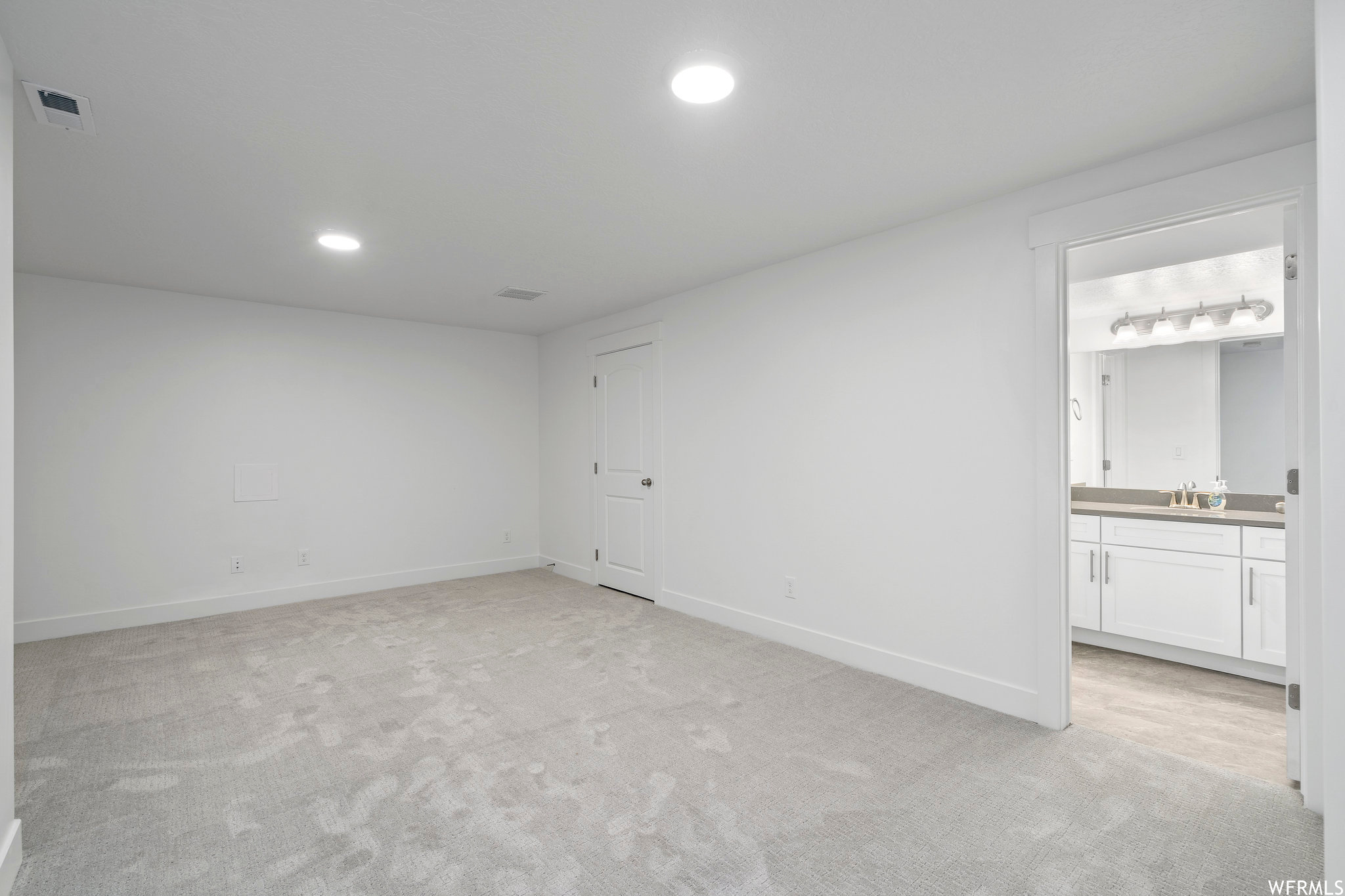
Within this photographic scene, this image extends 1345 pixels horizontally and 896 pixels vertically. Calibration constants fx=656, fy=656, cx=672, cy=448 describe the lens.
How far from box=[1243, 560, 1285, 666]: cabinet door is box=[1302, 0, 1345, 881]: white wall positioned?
269cm

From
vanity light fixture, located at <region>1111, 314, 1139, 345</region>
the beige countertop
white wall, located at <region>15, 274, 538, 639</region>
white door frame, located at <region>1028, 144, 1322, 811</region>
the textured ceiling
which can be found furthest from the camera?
vanity light fixture, located at <region>1111, 314, 1139, 345</region>

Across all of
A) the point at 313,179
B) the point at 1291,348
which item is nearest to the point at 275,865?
the point at 313,179

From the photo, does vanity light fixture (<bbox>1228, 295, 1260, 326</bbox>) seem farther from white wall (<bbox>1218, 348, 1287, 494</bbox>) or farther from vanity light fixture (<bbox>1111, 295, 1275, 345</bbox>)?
white wall (<bbox>1218, 348, 1287, 494</bbox>)

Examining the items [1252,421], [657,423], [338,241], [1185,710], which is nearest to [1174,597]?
[1185,710]

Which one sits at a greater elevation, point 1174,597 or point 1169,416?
point 1169,416

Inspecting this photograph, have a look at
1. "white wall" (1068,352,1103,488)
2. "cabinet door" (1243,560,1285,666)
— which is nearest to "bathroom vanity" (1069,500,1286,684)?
"cabinet door" (1243,560,1285,666)

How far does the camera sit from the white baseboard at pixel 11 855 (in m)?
1.71

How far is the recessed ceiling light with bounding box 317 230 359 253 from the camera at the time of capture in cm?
337

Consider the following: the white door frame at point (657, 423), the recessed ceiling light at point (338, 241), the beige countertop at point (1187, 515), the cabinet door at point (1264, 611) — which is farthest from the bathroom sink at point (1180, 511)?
the recessed ceiling light at point (338, 241)

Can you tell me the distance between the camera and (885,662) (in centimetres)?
337

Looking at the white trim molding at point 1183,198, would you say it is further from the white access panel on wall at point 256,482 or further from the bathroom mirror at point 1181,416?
the white access panel on wall at point 256,482

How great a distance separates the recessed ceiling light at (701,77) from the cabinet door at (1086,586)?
345cm

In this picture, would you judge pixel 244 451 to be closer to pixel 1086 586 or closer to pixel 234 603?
pixel 234 603

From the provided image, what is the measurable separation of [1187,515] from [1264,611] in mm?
590
